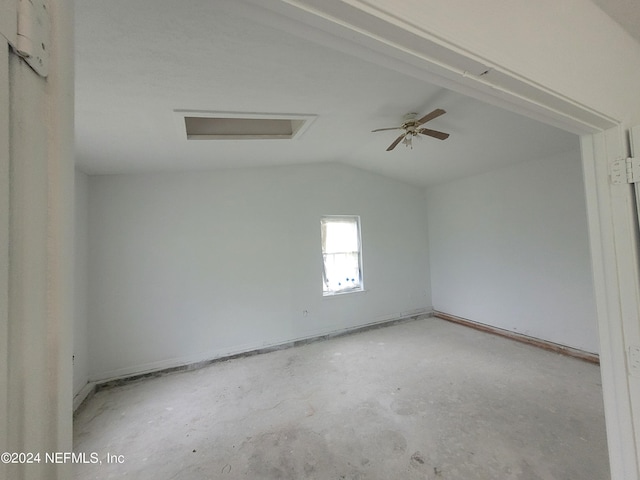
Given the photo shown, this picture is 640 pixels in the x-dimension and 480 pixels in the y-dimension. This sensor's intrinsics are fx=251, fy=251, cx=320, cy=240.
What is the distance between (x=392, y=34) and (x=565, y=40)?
0.87m

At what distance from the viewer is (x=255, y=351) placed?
344cm

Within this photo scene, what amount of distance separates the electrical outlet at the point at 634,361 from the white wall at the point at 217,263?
3205 mm

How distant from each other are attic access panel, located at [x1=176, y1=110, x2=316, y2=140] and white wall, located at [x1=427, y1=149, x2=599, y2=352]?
3.23m

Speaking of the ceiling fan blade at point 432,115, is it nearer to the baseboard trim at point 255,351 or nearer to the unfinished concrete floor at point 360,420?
the unfinished concrete floor at point 360,420

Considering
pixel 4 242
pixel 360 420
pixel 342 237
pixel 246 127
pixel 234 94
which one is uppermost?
pixel 246 127

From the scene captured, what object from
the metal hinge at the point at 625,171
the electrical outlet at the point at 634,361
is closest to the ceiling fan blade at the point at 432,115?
the metal hinge at the point at 625,171

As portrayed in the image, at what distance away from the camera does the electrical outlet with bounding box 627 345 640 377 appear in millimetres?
994

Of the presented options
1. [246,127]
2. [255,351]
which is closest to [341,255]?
[255,351]

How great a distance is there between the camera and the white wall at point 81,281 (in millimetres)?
2506

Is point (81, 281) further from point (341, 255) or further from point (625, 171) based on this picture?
point (625, 171)

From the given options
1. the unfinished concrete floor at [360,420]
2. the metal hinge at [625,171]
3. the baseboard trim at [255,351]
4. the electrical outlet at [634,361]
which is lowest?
the unfinished concrete floor at [360,420]

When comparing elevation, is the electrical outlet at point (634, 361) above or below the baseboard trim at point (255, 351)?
above

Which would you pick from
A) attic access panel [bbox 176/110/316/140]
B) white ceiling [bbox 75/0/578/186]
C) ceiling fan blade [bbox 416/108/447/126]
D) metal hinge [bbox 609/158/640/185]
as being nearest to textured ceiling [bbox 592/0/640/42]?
metal hinge [bbox 609/158/640/185]

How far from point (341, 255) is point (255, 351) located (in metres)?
1.98
